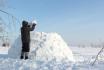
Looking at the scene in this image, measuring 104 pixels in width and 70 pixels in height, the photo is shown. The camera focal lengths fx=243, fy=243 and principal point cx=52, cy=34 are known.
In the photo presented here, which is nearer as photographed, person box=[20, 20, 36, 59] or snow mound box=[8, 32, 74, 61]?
person box=[20, 20, 36, 59]

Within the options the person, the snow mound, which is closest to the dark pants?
the person

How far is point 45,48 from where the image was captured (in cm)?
1522

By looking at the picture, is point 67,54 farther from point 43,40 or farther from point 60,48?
point 43,40

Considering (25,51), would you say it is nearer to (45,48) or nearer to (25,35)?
(25,35)

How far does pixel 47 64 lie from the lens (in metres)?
8.54

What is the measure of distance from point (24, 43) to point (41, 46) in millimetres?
2285

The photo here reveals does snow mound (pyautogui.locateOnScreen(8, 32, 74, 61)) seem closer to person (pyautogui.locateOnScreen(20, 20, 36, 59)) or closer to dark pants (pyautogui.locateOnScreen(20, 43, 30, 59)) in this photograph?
dark pants (pyautogui.locateOnScreen(20, 43, 30, 59))

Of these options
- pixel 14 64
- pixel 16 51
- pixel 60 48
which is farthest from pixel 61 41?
pixel 14 64

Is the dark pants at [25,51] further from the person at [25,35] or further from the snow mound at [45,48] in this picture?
the snow mound at [45,48]

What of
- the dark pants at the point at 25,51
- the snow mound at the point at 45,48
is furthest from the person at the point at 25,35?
the snow mound at the point at 45,48

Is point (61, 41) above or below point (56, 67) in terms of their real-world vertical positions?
above

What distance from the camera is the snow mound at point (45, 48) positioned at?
14.8 meters

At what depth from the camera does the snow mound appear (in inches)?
584

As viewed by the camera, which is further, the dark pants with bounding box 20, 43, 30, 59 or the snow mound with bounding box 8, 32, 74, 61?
the snow mound with bounding box 8, 32, 74, 61
